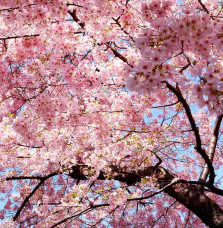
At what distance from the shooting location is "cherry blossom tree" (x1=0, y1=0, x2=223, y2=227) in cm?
237

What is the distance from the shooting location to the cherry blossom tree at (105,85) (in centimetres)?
237

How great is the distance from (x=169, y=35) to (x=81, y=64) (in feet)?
8.01

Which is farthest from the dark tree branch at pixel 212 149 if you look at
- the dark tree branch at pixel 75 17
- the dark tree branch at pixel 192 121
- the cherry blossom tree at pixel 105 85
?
the dark tree branch at pixel 75 17

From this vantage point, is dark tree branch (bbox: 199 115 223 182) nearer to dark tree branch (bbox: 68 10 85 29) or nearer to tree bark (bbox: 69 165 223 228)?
tree bark (bbox: 69 165 223 228)

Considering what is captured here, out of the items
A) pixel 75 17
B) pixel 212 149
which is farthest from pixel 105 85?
pixel 212 149

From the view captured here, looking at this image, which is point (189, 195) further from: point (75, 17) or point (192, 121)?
point (75, 17)

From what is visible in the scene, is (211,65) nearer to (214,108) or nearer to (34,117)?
(214,108)

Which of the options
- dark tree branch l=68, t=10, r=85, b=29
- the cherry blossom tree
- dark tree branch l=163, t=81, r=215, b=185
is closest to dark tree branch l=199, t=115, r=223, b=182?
the cherry blossom tree

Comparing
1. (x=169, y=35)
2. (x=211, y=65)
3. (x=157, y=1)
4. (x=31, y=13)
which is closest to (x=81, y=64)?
(x=31, y=13)

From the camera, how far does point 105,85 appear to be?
5758mm

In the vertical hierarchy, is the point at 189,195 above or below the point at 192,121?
below

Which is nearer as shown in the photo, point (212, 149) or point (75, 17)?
point (75, 17)

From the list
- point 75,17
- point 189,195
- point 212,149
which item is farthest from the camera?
point 212,149

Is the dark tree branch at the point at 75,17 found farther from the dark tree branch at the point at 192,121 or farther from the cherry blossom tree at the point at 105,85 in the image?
the dark tree branch at the point at 192,121
